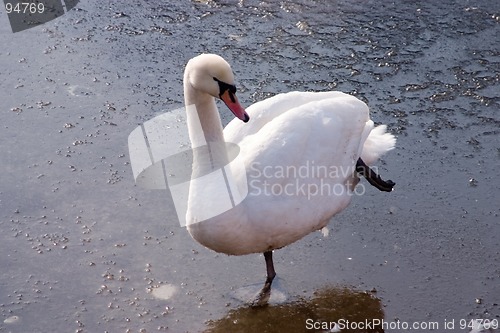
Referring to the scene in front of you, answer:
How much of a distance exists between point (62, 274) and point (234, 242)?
3.84 ft

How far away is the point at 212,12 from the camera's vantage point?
24.2 ft

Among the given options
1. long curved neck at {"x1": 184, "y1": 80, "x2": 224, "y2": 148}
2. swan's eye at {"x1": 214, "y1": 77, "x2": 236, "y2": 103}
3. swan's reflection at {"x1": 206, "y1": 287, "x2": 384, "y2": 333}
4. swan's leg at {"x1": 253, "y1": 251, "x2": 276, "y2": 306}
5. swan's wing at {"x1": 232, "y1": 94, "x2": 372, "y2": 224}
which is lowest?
swan's reflection at {"x1": 206, "y1": 287, "x2": 384, "y2": 333}

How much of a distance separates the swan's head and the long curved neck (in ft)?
0.22

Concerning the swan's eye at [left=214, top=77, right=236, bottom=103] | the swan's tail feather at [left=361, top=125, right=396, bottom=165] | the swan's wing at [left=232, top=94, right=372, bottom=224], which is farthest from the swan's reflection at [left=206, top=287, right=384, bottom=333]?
the swan's eye at [left=214, top=77, right=236, bottom=103]

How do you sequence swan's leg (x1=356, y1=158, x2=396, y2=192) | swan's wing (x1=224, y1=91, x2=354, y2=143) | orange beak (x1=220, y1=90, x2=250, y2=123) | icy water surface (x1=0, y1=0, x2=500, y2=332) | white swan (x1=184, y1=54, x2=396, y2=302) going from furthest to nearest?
swan's leg (x1=356, y1=158, x2=396, y2=192), swan's wing (x1=224, y1=91, x2=354, y2=143), icy water surface (x1=0, y1=0, x2=500, y2=332), orange beak (x1=220, y1=90, x2=250, y2=123), white swan (x1=184, y1=54, x2=396, y2=302)

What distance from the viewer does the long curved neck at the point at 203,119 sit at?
4.32 m

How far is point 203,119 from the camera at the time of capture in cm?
434

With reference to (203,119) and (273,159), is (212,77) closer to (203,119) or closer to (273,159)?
(203,119)

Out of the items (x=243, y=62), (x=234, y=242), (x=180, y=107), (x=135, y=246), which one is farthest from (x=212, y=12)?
(x=234, y=242)

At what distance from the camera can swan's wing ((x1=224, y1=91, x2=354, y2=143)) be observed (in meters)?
4.62

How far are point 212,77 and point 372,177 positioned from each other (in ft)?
4.47

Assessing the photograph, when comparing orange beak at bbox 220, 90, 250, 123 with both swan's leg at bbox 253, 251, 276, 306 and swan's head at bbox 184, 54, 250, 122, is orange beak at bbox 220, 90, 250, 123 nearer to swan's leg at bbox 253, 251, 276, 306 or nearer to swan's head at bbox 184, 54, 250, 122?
swan's head at bbox 184, 54, 250, 122

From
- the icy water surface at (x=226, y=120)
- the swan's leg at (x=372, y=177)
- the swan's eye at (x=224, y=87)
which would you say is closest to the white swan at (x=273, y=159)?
the swan's eye at (x=224, y=87)

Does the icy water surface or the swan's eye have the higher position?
the swan's eye
